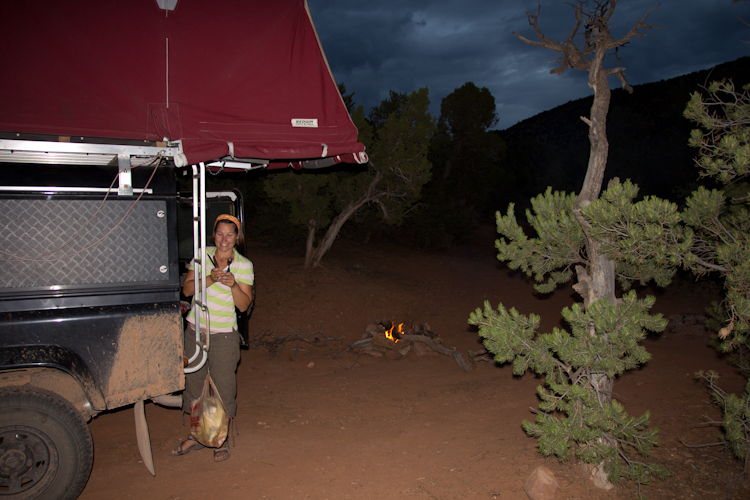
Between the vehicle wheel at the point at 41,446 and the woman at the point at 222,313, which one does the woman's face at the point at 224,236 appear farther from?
the vehicle wheel at the point at 41,446

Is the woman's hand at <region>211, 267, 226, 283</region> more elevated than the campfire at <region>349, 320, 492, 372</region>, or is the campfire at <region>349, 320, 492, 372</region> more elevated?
the woman's hand at <region>211, 267, 226, 283</region>

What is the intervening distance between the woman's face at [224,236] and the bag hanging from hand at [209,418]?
1.09 m

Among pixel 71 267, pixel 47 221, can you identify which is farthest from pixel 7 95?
pixel 71 267

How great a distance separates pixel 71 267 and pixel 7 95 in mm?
1172

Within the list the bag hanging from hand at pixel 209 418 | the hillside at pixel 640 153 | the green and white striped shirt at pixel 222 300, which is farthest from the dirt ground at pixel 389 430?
the hillside at pixel 640 153

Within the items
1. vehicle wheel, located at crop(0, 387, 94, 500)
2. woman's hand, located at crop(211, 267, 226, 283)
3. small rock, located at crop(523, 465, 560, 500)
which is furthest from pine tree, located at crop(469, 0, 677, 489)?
vehicle wheel, located at crop(0, 387, 94, 500)

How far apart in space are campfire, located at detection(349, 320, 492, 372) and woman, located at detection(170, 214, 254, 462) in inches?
148

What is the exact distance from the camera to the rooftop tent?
284cm

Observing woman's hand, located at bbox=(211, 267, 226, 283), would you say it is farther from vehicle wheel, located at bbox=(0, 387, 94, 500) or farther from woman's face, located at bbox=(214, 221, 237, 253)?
vehicle wheel, located at bbox=(0, 387, 94, 500)

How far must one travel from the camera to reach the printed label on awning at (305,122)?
3.51 m

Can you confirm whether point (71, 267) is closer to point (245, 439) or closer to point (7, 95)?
point (7, 95)

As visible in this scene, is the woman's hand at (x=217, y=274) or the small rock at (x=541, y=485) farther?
the woman's hand at (x=217, y=274)

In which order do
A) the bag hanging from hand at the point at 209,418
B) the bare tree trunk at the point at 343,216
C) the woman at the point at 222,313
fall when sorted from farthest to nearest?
→ the bare tree trunk at the point at 343,216, the woman at the point at 222,313, the bag hanging from hand at the point at 209,418

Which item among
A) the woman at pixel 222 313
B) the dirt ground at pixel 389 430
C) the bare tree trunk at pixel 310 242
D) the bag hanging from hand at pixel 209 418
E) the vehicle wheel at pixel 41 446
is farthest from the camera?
the bare tree trunk at pixel 310 242
